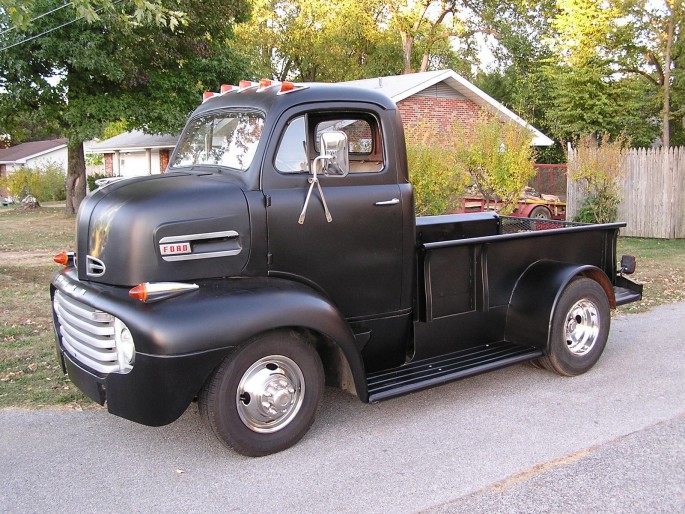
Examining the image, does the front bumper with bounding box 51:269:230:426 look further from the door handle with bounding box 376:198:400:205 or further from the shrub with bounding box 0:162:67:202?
the shrub with bounding box 0:162:67:202

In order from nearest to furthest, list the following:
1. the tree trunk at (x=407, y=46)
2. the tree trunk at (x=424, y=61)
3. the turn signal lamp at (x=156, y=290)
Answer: the turn signal lamp at (x=156, y=290)
the tree trunk at (x=407, y=46)
the tree trunk at (x=424, y=61)

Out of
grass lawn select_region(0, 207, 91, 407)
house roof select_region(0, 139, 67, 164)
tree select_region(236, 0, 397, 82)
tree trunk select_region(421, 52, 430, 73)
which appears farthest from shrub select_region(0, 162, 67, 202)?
tree trunk select_region(421, 52, 430, 73)

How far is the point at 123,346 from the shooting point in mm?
4008

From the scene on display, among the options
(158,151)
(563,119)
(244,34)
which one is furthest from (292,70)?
(563,119)

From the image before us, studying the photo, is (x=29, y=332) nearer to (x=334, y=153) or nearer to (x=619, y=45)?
(x=334, y=153)

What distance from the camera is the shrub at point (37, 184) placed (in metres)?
36.0

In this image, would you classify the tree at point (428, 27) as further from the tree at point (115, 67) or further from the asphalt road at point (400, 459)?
the asphalt road at point (400, 459)

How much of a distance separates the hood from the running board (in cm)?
130

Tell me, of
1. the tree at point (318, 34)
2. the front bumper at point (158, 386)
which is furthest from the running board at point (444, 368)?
the tree at point (318, 34)

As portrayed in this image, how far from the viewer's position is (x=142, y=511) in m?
3.61

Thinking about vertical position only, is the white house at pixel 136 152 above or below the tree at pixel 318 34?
below

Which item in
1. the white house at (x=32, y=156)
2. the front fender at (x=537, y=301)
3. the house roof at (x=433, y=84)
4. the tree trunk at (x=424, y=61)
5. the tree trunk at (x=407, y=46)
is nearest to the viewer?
the front fender at (x=537, y=301)

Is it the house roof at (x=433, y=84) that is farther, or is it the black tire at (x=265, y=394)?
the house roof at (x=433, y=84)

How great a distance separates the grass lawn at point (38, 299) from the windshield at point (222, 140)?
6.78 ft
